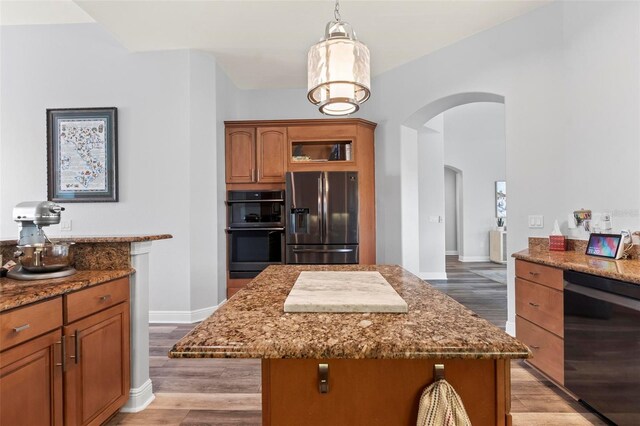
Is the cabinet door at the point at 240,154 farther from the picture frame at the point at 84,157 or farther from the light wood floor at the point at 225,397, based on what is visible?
→ the light wood floor at the point at 225,397

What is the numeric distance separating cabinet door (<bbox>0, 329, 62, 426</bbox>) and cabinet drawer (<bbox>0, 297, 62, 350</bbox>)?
32 mm

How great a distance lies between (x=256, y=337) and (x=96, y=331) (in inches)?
52.6

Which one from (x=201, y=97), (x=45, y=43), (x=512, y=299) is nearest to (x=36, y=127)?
(x=45, y=43)

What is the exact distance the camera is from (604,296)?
1.66 meters

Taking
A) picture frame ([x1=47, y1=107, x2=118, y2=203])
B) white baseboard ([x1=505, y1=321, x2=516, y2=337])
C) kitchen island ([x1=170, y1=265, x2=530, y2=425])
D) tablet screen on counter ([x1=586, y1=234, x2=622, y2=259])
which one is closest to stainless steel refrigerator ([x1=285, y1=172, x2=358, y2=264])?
white baseboard ([x1=505, y1=321, x2=516, y2=337])

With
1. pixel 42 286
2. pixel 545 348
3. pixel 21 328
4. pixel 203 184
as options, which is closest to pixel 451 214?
pixel 545 348

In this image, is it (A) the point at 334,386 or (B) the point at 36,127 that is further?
(B) the point at 36,127

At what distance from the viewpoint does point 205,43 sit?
3422mm

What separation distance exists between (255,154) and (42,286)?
2.78m

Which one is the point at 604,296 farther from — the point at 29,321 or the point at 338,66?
the point at 29,321

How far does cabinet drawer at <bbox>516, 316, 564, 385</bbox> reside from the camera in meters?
1.98

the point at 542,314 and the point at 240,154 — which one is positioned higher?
the point at 240,154

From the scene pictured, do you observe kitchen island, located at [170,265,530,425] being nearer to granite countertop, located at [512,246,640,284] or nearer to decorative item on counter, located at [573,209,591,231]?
granite countertop, located at [512,246,640,284]

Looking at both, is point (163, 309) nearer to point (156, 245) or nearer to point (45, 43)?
point (156, 245)
